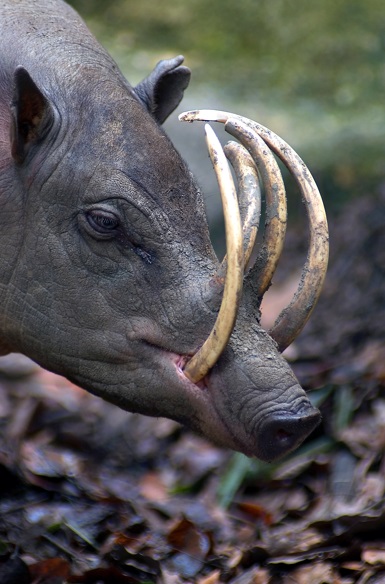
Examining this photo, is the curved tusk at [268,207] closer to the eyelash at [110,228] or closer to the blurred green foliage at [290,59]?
the eyelash at [110,228]

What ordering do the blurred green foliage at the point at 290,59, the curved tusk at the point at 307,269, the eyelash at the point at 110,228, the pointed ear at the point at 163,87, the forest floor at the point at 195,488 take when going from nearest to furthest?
the curved tusk at the point at 307,269 < the eyelash at the point at 110,228 < the forest floor at the point at 195,488 < the pointed ear at the point at 163,87 < the blurred green foliage at the point at 290,59

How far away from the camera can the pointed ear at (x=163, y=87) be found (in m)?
4.28

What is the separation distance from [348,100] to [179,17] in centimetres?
184

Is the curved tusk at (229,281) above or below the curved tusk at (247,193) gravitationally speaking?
below

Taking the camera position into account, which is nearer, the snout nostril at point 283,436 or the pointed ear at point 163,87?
the snout nostril at point 283,436

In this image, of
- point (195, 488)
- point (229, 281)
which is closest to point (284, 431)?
point (229, 281)

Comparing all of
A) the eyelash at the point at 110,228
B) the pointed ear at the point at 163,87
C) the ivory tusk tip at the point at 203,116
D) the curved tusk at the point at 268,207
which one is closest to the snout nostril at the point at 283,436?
the curved tusk at the point at 268,207

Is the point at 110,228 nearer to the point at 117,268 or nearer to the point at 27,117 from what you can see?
the point at 117,268

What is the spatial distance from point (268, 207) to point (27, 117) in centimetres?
96

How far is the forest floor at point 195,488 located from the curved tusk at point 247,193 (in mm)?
1362

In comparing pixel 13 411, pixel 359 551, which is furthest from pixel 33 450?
pixel 359 551

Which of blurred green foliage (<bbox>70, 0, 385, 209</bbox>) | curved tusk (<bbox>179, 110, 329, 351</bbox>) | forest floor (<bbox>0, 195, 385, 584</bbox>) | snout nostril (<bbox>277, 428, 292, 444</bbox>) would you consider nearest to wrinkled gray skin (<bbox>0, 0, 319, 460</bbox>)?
snout nostril (<bbox>277, 428, 292, 444</bbox>)

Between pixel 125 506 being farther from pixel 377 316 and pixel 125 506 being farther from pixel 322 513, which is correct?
pixel 377 316

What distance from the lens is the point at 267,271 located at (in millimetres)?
3527
